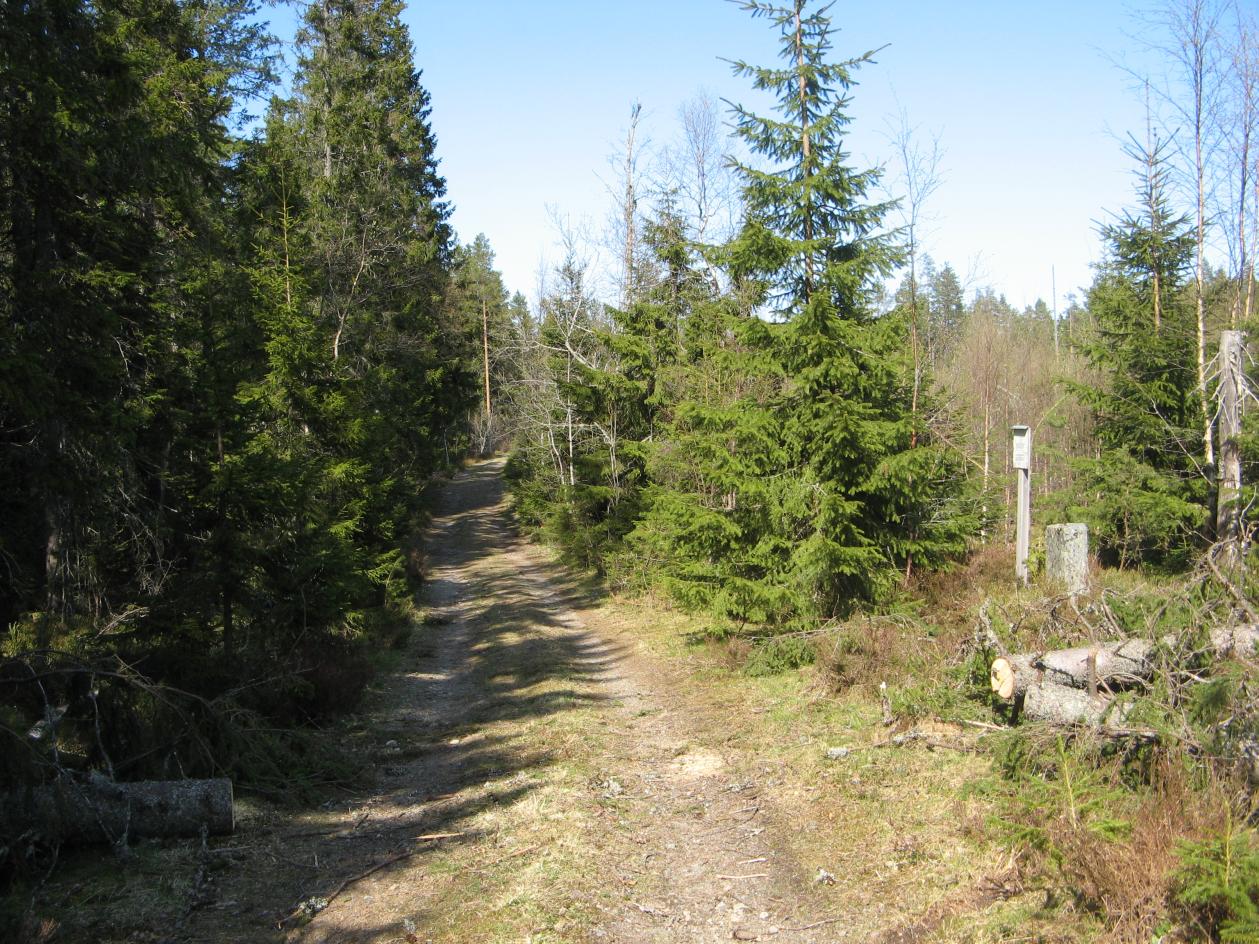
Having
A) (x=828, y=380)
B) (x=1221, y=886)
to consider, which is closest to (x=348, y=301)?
(x=828, y=380)

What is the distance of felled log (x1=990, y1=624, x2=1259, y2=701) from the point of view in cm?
590

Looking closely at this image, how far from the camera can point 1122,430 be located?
18375mm

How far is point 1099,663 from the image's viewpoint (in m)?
6.48

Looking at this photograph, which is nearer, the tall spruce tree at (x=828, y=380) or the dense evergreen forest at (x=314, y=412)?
the dense evergreen forest at (x=314, y=412)

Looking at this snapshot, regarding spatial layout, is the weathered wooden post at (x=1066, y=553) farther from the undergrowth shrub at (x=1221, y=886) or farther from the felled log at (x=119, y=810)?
the felled log at (x=119, y=810)

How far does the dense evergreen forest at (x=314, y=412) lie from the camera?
797cm

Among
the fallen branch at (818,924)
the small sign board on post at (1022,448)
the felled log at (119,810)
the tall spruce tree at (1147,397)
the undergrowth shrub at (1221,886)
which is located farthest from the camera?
the tall spruce tree at (1147,397)

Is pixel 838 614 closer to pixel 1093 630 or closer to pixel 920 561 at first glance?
pixel 920 561

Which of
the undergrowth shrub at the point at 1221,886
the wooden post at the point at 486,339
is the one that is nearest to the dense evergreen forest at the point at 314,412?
the undergrowth shrub at the point at 1221,886

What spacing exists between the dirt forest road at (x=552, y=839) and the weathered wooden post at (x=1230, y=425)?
7.51m

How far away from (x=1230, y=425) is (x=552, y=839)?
1168cm

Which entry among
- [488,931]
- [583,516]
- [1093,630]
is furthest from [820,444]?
[583,516]

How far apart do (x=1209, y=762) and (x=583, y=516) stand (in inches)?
829

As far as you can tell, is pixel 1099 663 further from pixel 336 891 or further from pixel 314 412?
pixel 314 412
